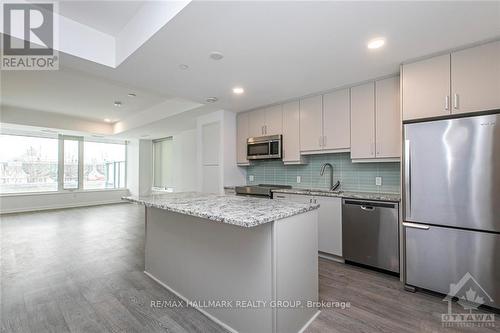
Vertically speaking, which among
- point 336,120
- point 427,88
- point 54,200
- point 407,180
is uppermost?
→ point 427,88

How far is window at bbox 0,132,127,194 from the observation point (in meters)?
6.18

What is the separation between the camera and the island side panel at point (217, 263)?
1525mm

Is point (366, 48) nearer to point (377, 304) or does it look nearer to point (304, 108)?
point (304, 108)

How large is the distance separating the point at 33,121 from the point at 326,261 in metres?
7.12

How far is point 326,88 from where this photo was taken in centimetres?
314

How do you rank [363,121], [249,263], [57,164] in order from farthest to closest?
Result: [57,164], [363,121], [249,263]

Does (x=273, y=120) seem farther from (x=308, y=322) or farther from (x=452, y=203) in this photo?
(x=308, y=322)

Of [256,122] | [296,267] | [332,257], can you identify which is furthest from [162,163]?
[296,267]

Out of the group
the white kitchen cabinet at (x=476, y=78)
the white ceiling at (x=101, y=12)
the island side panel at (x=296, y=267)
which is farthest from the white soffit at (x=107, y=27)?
the white kitchen cabinet at (x=476, y=78)

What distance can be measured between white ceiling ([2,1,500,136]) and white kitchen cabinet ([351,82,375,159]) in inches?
A: 8.1

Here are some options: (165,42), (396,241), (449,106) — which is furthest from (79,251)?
(449,106)

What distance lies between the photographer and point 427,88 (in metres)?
2.23

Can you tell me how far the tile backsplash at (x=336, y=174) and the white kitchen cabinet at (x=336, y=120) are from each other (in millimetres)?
325

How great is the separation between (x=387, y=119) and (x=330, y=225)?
1.53 metres
